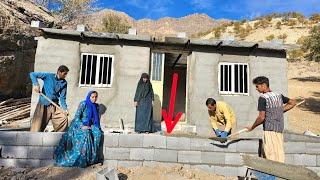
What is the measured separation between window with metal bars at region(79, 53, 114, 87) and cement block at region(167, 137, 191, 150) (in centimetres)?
395

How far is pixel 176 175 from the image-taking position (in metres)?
4.39

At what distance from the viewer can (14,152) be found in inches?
179

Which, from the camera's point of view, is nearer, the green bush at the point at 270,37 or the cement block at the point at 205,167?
the cement block at the point at 205,167

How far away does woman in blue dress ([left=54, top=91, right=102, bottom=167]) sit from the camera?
4371mm

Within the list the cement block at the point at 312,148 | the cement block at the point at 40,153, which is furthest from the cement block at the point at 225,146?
the cement block at the point at 40,153

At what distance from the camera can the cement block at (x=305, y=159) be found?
15.6ft

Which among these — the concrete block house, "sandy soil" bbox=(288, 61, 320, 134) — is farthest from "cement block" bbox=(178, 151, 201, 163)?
"sandy soil" bbox=(288, 61, 320, 134)

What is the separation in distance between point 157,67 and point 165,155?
15.2 feet

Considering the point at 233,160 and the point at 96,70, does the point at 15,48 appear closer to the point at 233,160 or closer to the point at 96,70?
the point at 96,70

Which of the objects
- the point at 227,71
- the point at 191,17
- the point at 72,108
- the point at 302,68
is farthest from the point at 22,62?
the point at 191,17

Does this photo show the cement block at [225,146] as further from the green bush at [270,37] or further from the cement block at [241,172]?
the green bush at [270,37]

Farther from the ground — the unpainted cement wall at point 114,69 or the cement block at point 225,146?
the unpainted cement wall at point 114,69

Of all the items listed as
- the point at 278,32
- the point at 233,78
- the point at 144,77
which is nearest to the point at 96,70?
the point at 144,77

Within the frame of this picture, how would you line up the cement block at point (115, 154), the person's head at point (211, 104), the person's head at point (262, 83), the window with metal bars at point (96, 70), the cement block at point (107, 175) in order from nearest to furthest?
the cement block at point (107, 175)
the person's head at point (262, 83)
the cement block at point (115, 154)
the person's head at point (211, 104)
the window with metal bars at point (96, 70)
